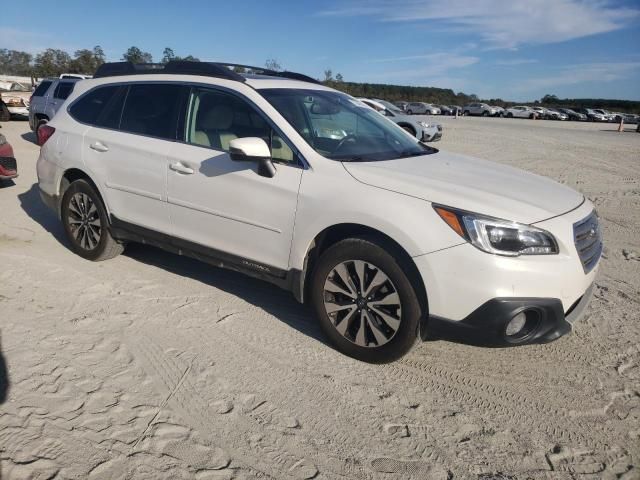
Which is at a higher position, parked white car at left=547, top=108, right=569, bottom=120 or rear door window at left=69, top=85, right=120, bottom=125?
parked white car at left=547, top=108, right=569, bottom=120

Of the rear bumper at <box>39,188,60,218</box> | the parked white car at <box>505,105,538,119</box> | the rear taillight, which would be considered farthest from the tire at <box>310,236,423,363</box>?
the parked white car at <box>505,105,538,119</box>

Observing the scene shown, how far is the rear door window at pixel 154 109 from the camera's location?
4242 mm

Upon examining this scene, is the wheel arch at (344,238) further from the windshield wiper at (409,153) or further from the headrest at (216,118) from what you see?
the headrest at (216,118)

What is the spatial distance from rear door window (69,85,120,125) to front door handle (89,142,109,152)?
0.29 meters

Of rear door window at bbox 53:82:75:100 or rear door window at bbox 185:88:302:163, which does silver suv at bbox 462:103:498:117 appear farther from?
rear door window at bbox 185:88:302:163

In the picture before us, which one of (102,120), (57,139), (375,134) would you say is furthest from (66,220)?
(375,134)

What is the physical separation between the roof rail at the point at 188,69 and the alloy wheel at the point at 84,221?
1.25m

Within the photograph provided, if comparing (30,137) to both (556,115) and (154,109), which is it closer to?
(154,109)

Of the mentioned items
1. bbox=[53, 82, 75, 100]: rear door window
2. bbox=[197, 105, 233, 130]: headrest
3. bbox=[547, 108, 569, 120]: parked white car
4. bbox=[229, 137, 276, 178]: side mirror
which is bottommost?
bbox=[229, 137, 276, 178]: side mirror

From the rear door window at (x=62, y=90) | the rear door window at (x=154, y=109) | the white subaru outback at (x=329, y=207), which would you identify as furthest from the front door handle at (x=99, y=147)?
the rear door window at (x=62, y=90)

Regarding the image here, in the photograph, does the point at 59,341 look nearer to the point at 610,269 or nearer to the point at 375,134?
the point at 375,134

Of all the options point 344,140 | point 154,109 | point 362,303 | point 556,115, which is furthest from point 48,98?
point 556,115

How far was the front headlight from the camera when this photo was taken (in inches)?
114

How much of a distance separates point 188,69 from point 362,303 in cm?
251
